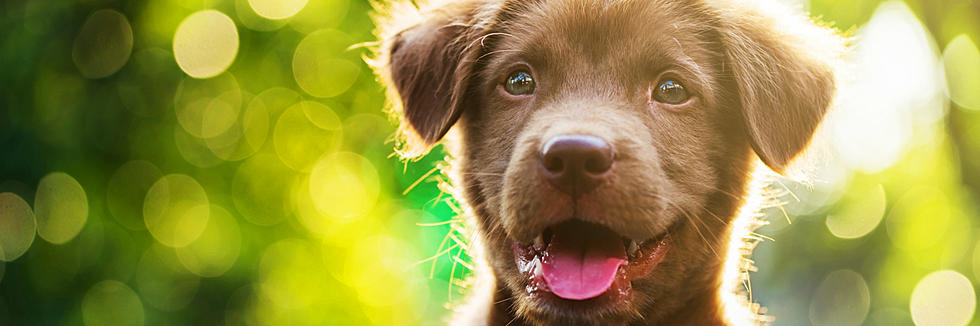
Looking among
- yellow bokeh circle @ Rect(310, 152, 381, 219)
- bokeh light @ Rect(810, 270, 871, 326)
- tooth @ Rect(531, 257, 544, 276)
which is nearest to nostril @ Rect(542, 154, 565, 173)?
tooth @ Rect(531, 257, 544, 276)

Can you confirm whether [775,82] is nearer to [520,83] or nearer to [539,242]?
[520,83]

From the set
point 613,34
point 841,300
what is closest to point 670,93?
point 613,34

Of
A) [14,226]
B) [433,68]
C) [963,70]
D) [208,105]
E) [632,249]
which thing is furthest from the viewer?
[963,70]

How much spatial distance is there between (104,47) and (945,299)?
10944 millimetres

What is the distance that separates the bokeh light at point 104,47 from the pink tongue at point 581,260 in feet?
23.3

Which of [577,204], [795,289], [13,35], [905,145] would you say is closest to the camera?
[577,204]

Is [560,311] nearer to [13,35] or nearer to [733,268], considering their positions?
[733,268]

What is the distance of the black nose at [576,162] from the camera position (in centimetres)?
326

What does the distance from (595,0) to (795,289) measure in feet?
46.8

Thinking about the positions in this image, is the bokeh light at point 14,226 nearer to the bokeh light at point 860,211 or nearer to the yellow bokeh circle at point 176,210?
the yellow bokeh circle at point 176,210

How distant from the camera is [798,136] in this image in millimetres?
4016

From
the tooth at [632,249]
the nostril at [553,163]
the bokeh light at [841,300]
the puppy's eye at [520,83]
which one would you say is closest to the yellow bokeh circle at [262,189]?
the puppy's eye at [520,83]

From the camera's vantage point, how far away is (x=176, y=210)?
10086mm

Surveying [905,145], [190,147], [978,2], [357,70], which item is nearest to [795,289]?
[905,145]
